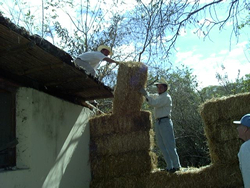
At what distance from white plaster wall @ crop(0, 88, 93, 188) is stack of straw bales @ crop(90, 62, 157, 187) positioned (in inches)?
14.5

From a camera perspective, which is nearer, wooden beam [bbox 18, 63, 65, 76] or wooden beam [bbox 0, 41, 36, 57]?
wooden beam [bbox 0, 41, 36, 57]

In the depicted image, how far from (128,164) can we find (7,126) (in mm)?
2762

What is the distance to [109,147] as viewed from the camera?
6207mm

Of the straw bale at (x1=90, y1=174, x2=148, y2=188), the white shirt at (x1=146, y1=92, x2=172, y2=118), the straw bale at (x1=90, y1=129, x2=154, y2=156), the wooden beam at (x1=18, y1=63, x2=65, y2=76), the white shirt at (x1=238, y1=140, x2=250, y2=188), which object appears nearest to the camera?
the white shirt at (x1=238, y1=140, x2=250, y2=188)

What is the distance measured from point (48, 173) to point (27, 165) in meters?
0.62

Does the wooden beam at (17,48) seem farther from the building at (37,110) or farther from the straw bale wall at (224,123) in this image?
the straw bale wall at (224,123)

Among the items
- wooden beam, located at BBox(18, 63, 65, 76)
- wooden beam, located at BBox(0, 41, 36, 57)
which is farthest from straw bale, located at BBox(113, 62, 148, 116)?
wooden beam, located at BBox(0, 41, 36, 57)

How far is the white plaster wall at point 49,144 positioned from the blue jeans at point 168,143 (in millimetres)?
1788

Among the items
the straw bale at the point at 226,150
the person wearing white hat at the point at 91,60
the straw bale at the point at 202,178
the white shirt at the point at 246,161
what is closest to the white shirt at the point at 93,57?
the person wearing white hat at the point at 91,60

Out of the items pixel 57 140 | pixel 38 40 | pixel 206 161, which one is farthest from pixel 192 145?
pixel 38 40

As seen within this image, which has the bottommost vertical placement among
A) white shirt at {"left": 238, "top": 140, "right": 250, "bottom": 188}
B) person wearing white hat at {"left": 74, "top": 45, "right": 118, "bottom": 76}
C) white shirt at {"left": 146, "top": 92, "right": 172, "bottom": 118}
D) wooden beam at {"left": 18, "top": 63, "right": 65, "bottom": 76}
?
white shirt at {"left": 238, "top": 140, "right": 250, "bottom": 188}

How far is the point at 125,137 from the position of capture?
6.18 meters

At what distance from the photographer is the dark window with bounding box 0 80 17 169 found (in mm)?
4152

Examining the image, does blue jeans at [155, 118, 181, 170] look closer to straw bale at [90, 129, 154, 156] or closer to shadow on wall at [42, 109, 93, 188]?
straw bale at [90, 129, 154, 156]
